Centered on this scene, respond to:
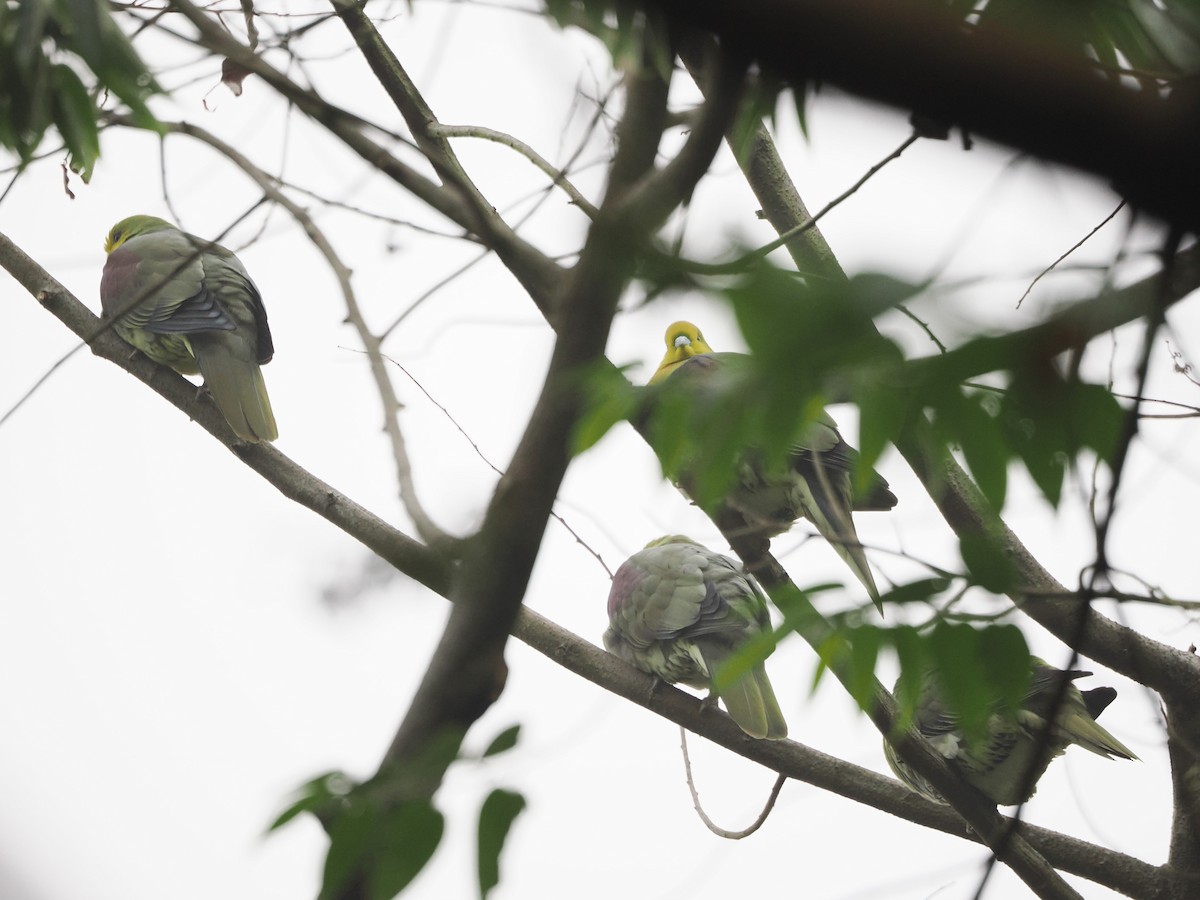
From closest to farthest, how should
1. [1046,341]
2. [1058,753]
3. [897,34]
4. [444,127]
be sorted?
[897,34], [1046,341], [444,127], [1058,753]

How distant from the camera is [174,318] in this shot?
360 centimetres

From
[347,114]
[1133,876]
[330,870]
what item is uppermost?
[1133,876]

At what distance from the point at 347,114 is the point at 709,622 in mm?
2548

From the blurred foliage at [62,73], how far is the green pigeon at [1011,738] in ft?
7.80

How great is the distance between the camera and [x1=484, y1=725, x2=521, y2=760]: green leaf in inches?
35.6

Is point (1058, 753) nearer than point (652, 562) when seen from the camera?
Yes

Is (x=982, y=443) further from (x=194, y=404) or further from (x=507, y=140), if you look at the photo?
(x=194, y=404)

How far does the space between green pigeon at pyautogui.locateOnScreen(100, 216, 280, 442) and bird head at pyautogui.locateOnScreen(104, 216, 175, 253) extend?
283 millimetres

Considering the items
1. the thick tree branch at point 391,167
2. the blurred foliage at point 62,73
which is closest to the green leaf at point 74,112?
the blurred foliage at point 62,73

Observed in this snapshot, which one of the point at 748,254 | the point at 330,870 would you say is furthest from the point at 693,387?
the point at 330,870

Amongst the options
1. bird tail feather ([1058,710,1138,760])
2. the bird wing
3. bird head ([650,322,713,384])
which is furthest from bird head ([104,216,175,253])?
bird tail feather ([1058,710,1138,760])

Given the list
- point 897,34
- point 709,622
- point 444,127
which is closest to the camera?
point 897,34

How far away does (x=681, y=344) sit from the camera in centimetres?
420

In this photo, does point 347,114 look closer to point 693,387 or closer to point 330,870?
point 693,387
